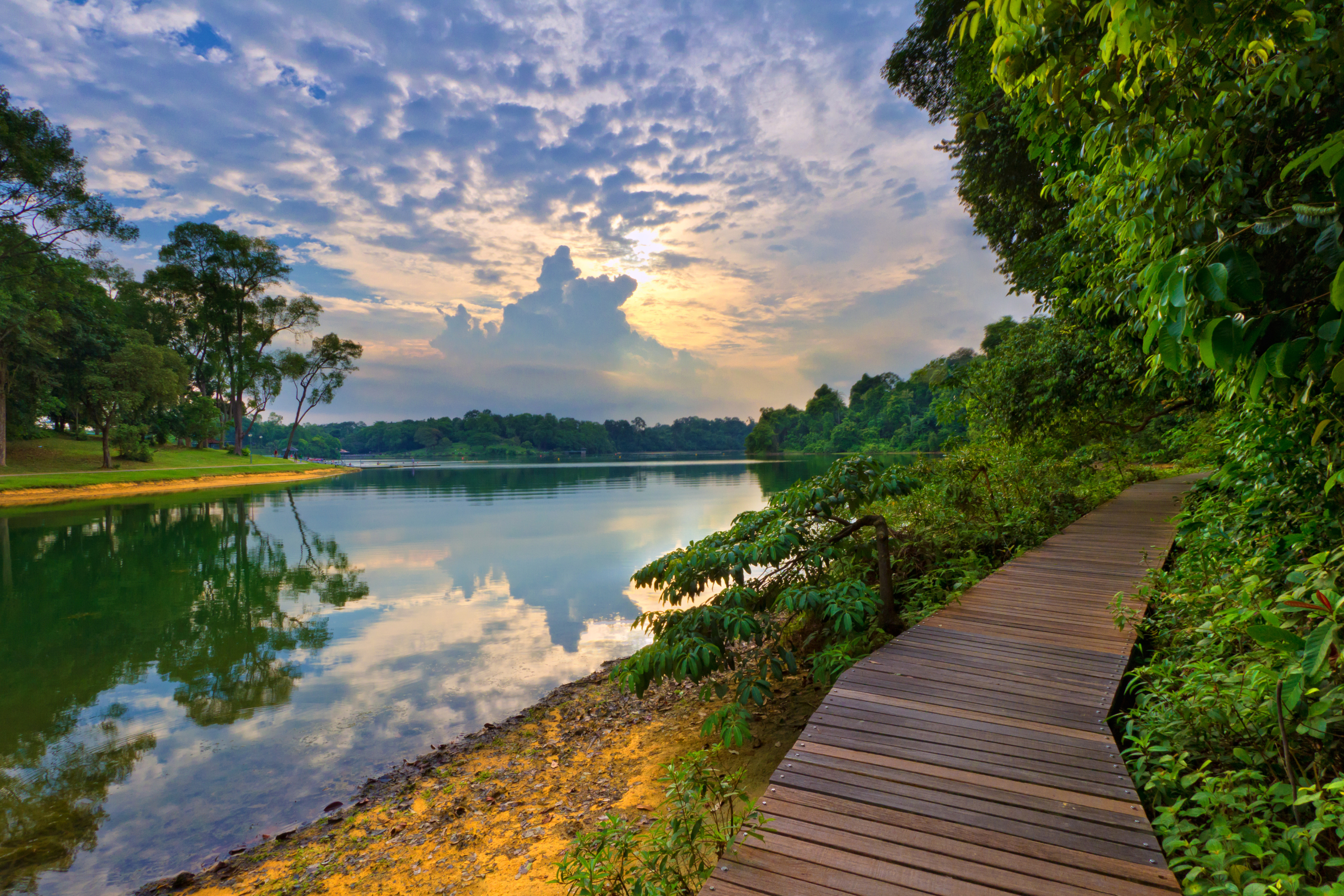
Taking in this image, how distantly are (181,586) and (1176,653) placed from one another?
13.6 m

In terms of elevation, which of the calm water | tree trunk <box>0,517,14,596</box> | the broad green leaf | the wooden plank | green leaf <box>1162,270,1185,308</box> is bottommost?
the calm water

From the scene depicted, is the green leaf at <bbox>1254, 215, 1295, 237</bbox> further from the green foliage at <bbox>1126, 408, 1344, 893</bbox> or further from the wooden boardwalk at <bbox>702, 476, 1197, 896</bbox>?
the wooden boardwalk at <bbox>702, 476, 1197, 896</bbox>

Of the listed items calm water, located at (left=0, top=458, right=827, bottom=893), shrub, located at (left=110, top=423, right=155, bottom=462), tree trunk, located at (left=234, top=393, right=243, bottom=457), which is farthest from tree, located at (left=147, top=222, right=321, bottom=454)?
calm water, located at (left=0, top=458, right=827, bottom=893)

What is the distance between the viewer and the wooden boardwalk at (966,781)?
6.40 feet

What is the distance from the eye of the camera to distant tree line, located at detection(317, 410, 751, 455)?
319 ft

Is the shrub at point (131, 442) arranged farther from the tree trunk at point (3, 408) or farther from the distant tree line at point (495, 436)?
the distant tree line at point (495, 436)

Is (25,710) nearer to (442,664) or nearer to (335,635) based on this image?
(335,635)

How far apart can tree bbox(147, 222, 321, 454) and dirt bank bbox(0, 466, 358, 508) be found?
24.9 feet

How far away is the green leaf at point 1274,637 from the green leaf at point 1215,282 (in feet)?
2.88

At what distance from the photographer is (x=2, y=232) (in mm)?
22031

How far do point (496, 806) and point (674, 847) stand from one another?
2261 millimetres

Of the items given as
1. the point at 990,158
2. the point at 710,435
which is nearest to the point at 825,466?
the point at 990,158

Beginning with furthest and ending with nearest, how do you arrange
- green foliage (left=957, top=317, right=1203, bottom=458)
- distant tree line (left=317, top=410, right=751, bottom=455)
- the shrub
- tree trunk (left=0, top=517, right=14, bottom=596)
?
distant tree line (left=317, top=410, right=751, bottom=455)
the shrub
tree trunk (left=0, top=517, right=14, bottom=596)
green foliage (left=957, top=317, right=1203, bottom=458)

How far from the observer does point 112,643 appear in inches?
295
